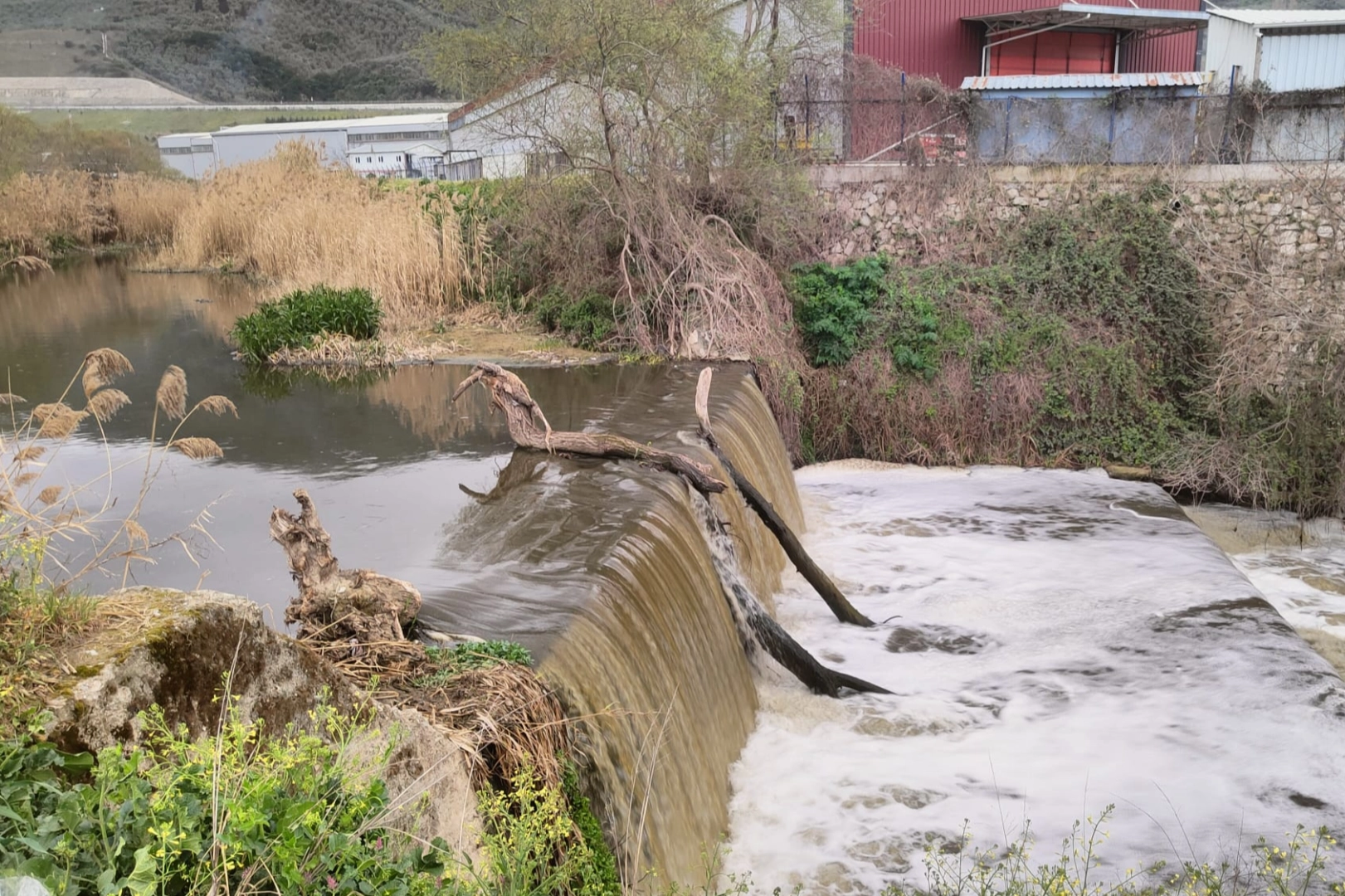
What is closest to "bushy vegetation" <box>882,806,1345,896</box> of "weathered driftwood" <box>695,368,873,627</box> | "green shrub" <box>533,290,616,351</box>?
"weathered driftwood" <box>695,368,873,627</box>

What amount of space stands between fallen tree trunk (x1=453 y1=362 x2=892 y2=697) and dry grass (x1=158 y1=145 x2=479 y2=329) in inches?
259

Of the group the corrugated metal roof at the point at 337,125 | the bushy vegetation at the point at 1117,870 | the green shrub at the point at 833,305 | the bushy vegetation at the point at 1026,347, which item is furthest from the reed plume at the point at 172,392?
the corrugated metal roof at the point at 337,125

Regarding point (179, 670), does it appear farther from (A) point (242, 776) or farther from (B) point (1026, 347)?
(B) point (1026, 347)

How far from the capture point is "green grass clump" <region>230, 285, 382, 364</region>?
13391 millimetres

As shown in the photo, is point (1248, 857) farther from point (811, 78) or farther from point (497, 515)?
point (811, 78)

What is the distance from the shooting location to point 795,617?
29.0ft

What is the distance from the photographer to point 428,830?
3434 mm

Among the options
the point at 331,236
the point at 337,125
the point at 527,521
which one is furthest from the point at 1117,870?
the point at 337,125

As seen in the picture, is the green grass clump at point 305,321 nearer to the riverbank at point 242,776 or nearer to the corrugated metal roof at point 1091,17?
the riverbank at point 242,776

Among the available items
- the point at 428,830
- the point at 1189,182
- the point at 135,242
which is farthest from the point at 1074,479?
the point at 135,242

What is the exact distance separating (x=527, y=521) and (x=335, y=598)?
93.5 inches

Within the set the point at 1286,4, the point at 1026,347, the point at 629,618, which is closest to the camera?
the point at 629,618

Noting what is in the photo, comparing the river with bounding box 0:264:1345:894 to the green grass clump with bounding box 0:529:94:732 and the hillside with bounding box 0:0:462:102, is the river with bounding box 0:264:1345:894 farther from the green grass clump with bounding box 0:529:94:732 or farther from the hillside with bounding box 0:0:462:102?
the hillside with bounding box 0:0:462:102

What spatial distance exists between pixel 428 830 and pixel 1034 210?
1548cm
